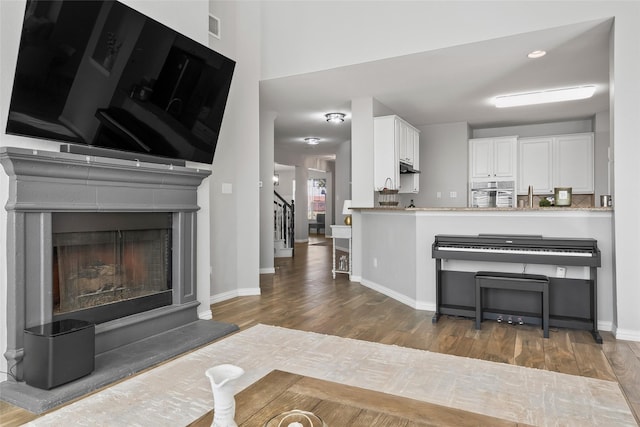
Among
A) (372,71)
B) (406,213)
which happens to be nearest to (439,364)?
(406,213)

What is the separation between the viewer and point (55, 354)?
230 cm

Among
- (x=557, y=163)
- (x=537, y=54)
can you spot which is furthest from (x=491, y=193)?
(x=537, y=54)

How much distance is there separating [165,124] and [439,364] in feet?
8.87

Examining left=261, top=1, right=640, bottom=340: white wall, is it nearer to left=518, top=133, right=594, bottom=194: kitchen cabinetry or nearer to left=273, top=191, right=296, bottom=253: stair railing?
left=518, top=133, right=594, bottom=194: kitchen cabinetry

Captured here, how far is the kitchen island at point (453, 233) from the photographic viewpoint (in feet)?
11.8

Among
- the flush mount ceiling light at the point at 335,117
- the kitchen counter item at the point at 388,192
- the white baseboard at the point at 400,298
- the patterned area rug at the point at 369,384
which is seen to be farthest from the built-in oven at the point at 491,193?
the patterned area rug at the point at 369,384

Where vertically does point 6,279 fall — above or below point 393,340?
above

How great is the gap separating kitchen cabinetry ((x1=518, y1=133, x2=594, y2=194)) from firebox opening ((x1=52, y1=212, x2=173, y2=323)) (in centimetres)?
607

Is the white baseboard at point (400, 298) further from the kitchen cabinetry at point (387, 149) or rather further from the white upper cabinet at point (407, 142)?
the white upper cabinet at point (407, 142)

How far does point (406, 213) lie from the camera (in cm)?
446

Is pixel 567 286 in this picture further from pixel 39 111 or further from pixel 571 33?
pixel 39 111

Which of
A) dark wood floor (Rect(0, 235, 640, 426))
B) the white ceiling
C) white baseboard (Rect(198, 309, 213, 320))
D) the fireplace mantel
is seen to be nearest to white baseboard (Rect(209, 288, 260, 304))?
dark wood floor (Rect(0, 235, 640, 426))

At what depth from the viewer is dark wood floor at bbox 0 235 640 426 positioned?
2.75 metres

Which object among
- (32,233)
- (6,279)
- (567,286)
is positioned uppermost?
(32,233)
